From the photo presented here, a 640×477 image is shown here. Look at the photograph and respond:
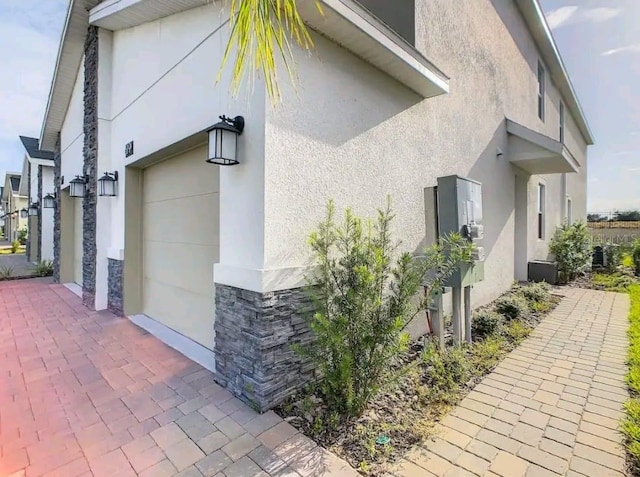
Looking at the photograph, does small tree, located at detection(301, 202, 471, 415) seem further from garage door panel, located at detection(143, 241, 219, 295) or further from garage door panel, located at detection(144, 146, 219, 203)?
garage door panel, located at detection(144, 146, 219, 203)

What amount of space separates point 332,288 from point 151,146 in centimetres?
436

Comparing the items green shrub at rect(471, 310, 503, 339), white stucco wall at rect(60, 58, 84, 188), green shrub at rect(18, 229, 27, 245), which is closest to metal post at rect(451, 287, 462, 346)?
green shrub at rect(471, 310, 503, 339)

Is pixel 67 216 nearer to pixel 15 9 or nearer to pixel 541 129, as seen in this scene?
pixel 15 9

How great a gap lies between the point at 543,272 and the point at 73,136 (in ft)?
51.3

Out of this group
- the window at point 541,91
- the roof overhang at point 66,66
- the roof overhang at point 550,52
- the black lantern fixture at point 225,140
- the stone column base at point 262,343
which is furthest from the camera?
the window at point 541,91

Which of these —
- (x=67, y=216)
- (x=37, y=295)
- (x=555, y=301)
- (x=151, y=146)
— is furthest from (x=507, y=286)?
(x=67, y=216)

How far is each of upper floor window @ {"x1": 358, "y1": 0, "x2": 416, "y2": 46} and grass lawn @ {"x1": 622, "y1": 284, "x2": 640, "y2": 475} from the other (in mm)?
5819

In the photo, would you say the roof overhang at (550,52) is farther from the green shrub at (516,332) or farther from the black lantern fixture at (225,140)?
the black lantern fixture at (225,140)

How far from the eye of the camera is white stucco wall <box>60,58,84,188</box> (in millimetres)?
9125

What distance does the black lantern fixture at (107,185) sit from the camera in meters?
6.89

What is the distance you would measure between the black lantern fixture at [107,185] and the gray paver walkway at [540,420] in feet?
24.0

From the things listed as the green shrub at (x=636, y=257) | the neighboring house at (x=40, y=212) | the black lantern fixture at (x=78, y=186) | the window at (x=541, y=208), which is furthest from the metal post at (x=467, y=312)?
the neighboring house at (x=40, y=212)

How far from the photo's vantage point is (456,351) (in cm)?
462

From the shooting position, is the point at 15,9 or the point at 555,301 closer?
the point at 15,9
